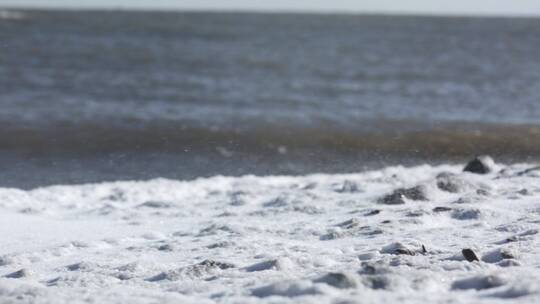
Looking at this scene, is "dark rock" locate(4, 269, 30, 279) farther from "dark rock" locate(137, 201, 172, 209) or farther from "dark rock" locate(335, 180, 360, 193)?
"dark rock" locate(335, 180, 360, 193)

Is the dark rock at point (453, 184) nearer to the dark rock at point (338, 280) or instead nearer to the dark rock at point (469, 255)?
the dark rock at point (469, 255)

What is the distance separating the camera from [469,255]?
4.69 meters

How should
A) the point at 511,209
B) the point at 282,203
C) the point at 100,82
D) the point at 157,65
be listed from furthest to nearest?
the point at 157,65 < the point at 100,82 < the point at 282,203 < the point at 511,209

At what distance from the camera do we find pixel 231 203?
23.8ft

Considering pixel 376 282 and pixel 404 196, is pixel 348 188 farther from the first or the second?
pixel 376 282

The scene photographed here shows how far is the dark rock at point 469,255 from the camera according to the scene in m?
4.65

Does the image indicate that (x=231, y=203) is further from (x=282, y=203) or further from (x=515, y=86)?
(x=515, y=86)

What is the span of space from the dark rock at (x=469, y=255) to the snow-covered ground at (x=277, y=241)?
4 centimetres

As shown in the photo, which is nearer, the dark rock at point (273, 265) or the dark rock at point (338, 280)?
the dark rock at point (338, 280)

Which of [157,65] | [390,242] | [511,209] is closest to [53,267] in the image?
[390,242]

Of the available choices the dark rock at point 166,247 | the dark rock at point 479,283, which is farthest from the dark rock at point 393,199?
the dark rock at point 479,283

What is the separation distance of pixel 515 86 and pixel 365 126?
8.78 m

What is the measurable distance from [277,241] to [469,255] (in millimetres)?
1313

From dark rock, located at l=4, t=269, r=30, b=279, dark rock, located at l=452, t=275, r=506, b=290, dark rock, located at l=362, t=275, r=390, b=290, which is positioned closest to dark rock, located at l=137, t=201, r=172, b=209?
dark rock, located at l=4, t=269, r=30, b=279
